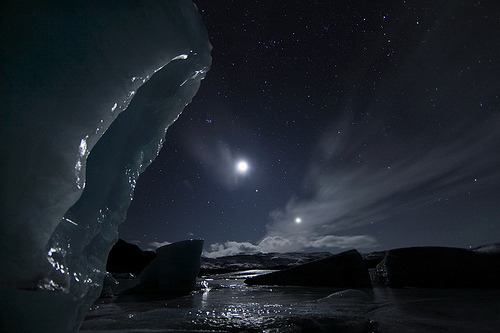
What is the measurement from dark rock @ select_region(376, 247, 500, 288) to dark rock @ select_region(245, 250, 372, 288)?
23.3 inches

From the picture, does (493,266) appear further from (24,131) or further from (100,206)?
(24,131)

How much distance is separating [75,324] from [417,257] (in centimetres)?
568

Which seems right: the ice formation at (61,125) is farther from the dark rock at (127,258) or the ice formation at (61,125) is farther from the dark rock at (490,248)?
the dark rock at (127,258)

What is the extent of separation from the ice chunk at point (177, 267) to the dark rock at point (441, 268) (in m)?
4.20

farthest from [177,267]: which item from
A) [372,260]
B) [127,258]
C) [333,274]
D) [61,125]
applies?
[127,258]

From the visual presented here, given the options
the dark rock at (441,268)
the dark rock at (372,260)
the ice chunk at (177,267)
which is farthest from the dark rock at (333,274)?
the dark rock at (372,260)

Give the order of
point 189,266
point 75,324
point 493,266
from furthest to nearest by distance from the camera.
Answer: point 189,266 < point 493,266 < point 75,324

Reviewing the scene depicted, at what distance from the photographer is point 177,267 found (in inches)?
222

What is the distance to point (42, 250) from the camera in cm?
117

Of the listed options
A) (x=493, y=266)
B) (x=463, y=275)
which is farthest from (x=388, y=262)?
(x=493, y=266)

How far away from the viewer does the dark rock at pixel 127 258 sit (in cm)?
4626

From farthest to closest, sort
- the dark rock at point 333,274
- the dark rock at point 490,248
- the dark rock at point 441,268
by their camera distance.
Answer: the dark rock at point 333,274 → the dark rock at point 490,248 → the dark rock at point 441,268

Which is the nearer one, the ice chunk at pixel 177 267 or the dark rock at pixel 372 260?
the ice chunk at pixel 177 267

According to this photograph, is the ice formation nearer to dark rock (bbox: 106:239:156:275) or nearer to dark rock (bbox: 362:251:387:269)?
dark rock (bbox: 362:251:387:269)
